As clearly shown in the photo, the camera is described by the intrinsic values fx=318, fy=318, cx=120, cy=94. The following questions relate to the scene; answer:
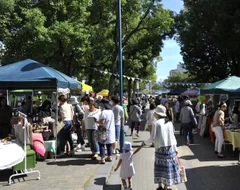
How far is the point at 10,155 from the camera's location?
6074 millimetres

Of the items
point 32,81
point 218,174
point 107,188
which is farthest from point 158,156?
point 32,81

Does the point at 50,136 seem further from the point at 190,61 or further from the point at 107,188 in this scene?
the point at 190,61

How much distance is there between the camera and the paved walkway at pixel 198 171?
21.5 ft

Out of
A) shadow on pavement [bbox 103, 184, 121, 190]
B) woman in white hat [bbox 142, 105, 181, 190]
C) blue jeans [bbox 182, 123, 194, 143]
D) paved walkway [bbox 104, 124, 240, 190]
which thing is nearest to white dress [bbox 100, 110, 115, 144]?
paved walkway [bbox 104, 124, 240, 190]

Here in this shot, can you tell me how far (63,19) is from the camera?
20.9 meters

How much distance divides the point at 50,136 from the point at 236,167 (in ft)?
17.1

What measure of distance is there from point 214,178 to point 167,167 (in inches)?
86.2

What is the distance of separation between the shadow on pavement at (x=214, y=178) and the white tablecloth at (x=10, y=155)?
3.45m

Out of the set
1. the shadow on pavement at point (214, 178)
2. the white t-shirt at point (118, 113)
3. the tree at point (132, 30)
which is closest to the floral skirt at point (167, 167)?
the shadow on pavement at point (214, 178)

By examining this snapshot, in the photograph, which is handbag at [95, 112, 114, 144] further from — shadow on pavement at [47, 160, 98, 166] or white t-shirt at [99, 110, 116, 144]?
shadow on pavement at [47, 160, 98, 166]

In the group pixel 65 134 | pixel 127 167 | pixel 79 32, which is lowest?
pixel 127 167

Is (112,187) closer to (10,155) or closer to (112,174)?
(112,174)

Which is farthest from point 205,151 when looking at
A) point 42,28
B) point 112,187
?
point 42,28

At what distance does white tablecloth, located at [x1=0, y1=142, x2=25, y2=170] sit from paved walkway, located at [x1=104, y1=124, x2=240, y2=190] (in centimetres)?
182
